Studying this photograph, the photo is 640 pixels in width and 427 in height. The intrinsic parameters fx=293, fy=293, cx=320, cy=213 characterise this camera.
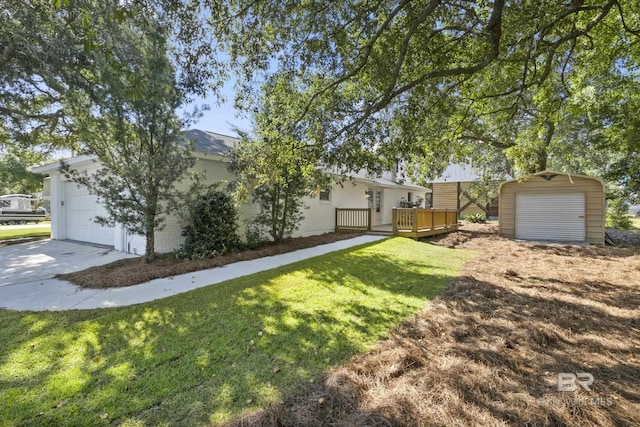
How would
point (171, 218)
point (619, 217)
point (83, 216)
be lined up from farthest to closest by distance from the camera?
1. point (619, 217)
2. point (83, 216)
3. point (171, 218)

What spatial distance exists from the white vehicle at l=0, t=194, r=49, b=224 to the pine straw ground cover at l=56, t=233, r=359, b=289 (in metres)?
22.6

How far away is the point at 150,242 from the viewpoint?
691cm

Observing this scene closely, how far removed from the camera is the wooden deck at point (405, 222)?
12125mm

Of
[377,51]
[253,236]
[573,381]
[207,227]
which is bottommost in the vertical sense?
[573,381]

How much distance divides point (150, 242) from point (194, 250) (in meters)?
1.00

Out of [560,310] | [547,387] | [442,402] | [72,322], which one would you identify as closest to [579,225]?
[560,310]

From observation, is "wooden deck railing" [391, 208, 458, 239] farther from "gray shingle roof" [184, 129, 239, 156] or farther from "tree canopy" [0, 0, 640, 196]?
"gray shingle roof" [184, 129, 239, 156]

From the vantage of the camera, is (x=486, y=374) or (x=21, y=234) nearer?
(x=486, y=374)

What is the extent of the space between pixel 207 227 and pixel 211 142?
3.72 metres

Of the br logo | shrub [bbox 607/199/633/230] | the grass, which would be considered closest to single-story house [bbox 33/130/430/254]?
the grass

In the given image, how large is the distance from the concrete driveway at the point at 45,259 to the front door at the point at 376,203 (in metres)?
12.2

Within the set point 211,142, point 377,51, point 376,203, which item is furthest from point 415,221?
point 211,142

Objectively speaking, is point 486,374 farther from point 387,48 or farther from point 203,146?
point 203,146

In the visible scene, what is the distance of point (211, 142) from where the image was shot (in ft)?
32.6
